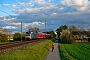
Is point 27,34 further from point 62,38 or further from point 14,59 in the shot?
point 14,59

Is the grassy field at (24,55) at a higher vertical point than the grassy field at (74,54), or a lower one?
higher

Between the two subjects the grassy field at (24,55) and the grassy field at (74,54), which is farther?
the grassy field at (74,54)

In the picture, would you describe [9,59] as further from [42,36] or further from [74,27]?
[74,27]

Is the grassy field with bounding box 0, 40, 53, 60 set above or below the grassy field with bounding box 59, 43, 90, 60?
above

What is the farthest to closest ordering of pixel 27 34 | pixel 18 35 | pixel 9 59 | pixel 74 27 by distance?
pixel 74 27 → pixel 18 35 → pixel 27 34 → pixel 9 59

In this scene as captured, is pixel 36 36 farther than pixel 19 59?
Yes

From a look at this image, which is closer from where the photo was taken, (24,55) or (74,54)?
(24,55)

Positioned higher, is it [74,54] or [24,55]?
[24,55]

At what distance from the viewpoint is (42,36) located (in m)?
108

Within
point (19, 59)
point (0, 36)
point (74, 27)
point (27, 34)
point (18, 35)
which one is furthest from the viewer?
point (74, 27)

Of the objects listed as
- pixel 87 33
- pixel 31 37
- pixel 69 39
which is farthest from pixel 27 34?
pixel 87 33

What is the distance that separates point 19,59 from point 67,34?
273ft

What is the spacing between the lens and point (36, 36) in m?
100

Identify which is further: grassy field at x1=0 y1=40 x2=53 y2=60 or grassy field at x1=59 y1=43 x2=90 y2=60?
grassy field at x1=59 y1=43 x2=90 y2=60
